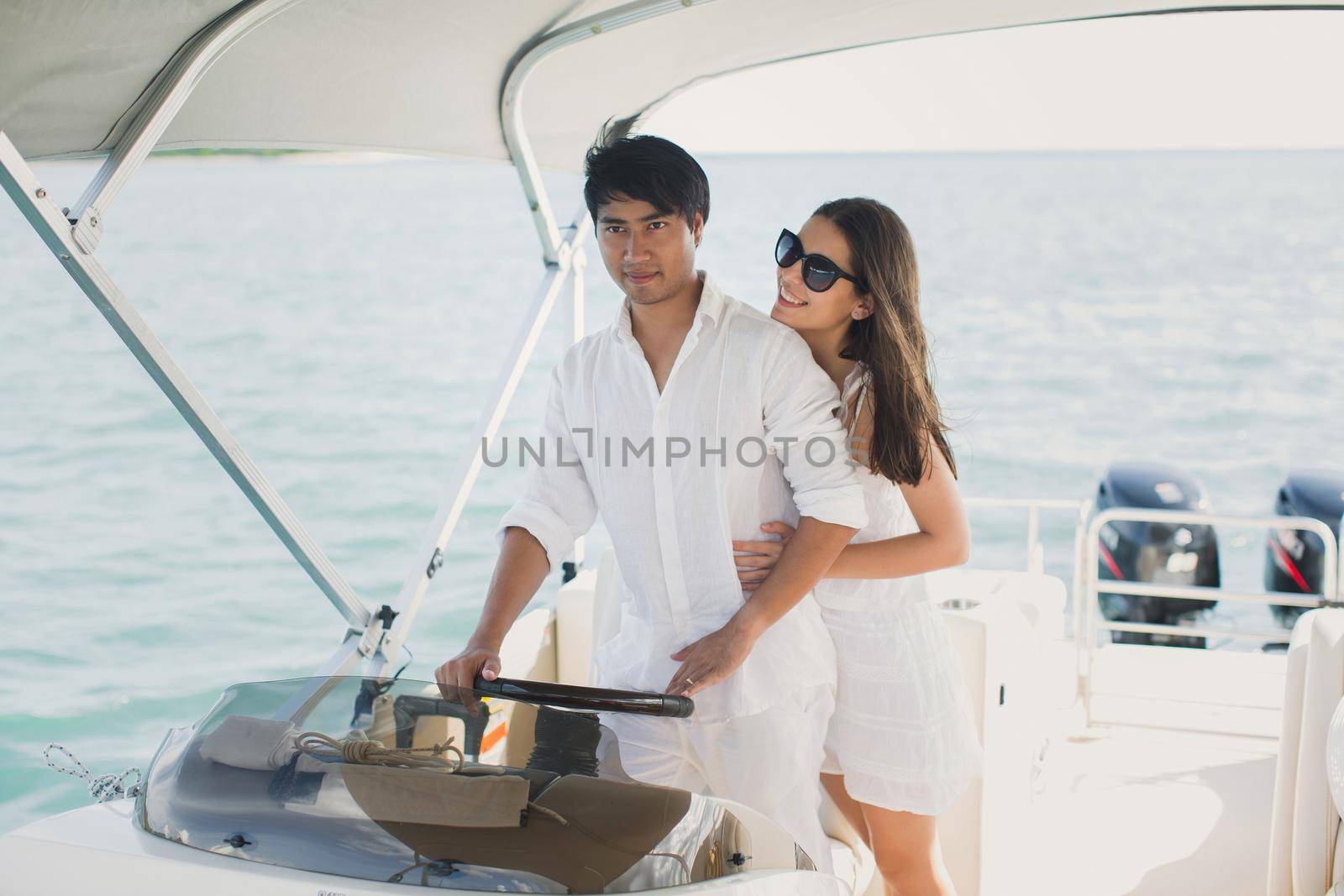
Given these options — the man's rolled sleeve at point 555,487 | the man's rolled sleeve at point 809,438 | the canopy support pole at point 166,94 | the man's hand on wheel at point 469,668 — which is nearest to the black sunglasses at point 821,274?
the man's rolled sleeve at point 809,438

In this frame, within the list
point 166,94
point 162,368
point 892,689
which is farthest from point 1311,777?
point 166,94

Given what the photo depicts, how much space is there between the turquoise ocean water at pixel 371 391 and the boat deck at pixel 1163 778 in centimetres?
113

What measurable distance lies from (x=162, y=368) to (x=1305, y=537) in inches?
214

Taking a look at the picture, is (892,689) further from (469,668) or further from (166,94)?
(166,94)

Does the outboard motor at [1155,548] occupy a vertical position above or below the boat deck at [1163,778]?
above

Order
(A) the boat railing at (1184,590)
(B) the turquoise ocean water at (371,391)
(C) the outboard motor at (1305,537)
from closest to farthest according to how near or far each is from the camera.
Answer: (A) the boat railing at (1184,590) < (C) the outboard motor at (1305,537) < (B) the turquoise ocean water at (371,391)

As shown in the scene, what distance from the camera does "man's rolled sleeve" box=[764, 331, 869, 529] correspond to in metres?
1.82

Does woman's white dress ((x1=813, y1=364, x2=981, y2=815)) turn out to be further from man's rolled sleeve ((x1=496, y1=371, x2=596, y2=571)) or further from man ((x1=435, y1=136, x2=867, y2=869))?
man's rolled sleeve ((x1=496, y1=371, x2=596, y2=571))

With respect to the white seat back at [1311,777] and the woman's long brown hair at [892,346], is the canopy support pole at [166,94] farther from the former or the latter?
the white seat back at [1311,777]

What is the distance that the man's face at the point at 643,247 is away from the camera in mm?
1828

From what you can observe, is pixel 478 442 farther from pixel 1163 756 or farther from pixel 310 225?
pixel 310 225

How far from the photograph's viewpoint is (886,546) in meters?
1.92

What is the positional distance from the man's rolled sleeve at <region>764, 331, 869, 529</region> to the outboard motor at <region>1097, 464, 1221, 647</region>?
13.4ft

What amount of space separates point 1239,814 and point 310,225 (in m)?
25.4
